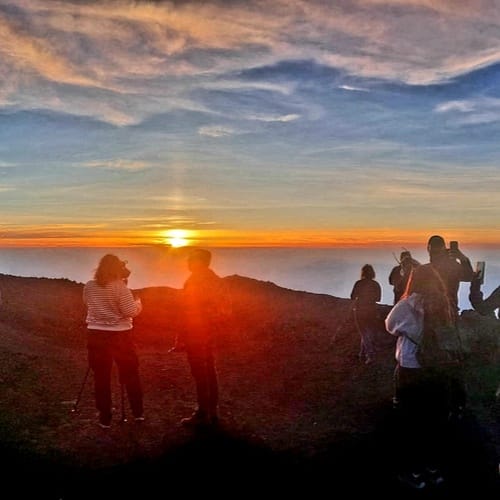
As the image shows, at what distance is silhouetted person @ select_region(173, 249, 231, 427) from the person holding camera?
0.73 meters

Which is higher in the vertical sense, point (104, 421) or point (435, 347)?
point (435, 347)

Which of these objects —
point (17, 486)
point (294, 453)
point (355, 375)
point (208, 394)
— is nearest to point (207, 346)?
point (208, 394)

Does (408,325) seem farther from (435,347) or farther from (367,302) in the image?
(367,302)

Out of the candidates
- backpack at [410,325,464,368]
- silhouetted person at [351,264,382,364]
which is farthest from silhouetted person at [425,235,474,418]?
silhouetted person at [351,264,382,364]

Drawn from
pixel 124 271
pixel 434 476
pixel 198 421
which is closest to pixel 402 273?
pixel 198 421

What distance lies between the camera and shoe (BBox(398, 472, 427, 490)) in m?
7.77

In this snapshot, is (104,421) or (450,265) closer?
(104,421)

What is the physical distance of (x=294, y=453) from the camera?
29.7 ft

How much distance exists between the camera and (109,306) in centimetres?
957

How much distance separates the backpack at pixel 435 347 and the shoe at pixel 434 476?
114 centimetres

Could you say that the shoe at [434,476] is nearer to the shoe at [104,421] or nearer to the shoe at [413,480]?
the shoe at [413,480]

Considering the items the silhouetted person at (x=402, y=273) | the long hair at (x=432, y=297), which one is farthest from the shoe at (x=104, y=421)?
the silhouetted person at (x=402, y=273)

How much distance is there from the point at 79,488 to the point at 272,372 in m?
7.70

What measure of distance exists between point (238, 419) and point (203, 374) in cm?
125
